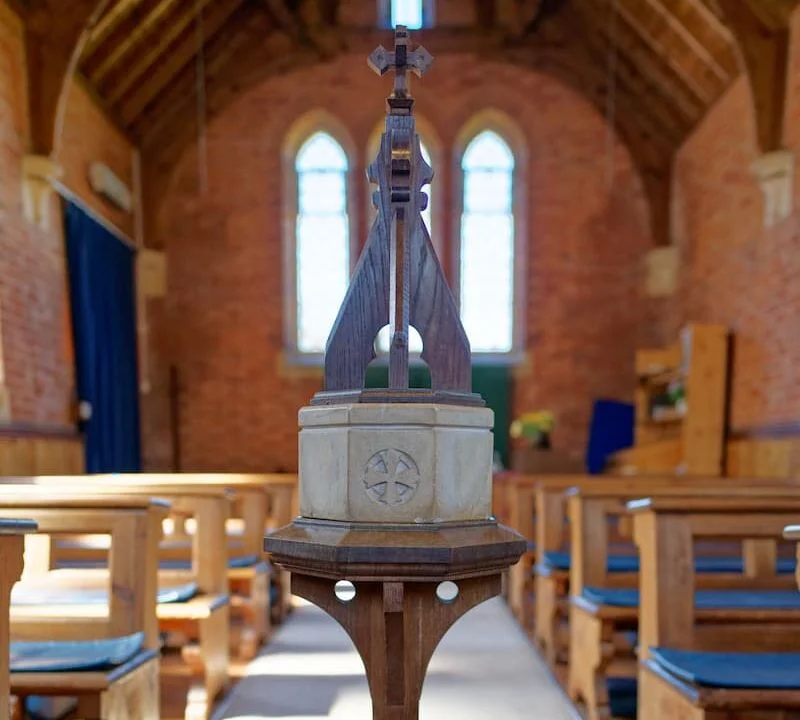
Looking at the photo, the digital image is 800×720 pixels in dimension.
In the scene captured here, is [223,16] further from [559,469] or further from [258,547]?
[258,547]

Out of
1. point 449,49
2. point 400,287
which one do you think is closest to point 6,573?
point 400,287

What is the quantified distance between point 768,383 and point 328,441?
511 cm

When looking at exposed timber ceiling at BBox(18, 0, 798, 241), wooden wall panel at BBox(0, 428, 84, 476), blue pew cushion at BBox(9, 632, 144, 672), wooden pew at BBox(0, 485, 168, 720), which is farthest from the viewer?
exposed timber ceiling at BBox(18, 0, 798, 241)

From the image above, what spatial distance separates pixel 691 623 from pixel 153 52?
6.56 metres

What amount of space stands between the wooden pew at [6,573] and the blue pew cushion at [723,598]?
173 cm

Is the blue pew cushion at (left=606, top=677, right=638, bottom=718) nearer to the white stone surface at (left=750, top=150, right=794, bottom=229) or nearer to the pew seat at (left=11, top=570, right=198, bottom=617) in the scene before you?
the pew seat at (left=11, top=570, right=198, bottom=617)

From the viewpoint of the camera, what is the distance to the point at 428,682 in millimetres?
3201

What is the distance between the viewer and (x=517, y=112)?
28.0ft

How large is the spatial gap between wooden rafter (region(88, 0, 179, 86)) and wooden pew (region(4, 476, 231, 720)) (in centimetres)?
487

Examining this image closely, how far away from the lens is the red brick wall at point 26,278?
530 centimetres

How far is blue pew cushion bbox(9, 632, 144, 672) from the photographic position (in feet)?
6.20

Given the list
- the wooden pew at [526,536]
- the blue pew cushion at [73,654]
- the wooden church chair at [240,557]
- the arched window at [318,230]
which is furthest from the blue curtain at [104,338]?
the blue pew cushion at [73,654]

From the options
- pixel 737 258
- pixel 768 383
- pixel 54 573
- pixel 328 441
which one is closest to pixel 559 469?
pixel 768 383

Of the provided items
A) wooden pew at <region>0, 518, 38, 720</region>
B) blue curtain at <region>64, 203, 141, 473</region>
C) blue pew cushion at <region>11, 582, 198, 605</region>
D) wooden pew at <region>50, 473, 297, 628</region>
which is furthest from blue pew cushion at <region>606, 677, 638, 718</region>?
blue curtain at <region>64, 203, 141, 473</region>
